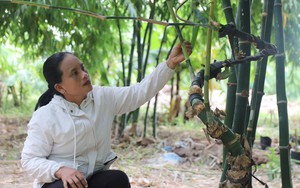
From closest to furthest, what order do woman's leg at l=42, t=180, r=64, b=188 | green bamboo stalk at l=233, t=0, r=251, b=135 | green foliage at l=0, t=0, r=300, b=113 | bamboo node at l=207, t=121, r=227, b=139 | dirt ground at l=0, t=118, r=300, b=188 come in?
bamboo node at l=207, t=121, r=227, b=139 < green bamboo stalk at l=233, t=0, r=251, b=135 < woman's leg at l=42, t=180, r=64, b=188 < dirt ground at l=0, t=118, r=300, b=188 < green foliage at l=0, t=0, r=300, b=113

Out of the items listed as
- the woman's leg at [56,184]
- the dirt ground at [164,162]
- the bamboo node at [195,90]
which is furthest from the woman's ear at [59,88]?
the dirt ground at [164,162]

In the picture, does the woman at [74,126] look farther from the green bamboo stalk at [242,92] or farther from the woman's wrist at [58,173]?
the green bamboo stalk at [242,92]

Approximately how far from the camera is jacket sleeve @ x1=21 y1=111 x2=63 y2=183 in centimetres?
121

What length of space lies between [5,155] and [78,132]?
147 centimetres

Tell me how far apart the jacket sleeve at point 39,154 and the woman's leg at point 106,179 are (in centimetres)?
12

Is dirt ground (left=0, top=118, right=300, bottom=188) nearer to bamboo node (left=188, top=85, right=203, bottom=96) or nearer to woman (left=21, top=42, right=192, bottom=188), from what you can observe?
woman (left=21, top=42, right=192, bottom=188)

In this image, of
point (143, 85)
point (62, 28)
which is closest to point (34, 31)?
point (62, 28)

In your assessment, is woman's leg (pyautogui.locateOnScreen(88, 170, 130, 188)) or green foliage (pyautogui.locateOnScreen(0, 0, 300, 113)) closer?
woman's leg (pyautogui.locateOnScreen(88, 170, 130, 188))

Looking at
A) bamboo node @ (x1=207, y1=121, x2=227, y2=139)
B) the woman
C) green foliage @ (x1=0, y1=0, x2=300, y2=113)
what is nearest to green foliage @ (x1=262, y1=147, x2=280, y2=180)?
green foliage @ (x1=0, y1=0, x2=300, y2=113)

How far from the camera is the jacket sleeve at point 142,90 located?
1.30 metres

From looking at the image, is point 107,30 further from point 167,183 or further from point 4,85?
point 4,85

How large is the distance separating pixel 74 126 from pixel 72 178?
0.17 m

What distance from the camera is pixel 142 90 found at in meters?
1.35

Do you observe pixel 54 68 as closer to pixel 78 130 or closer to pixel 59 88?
pixel 59 88
